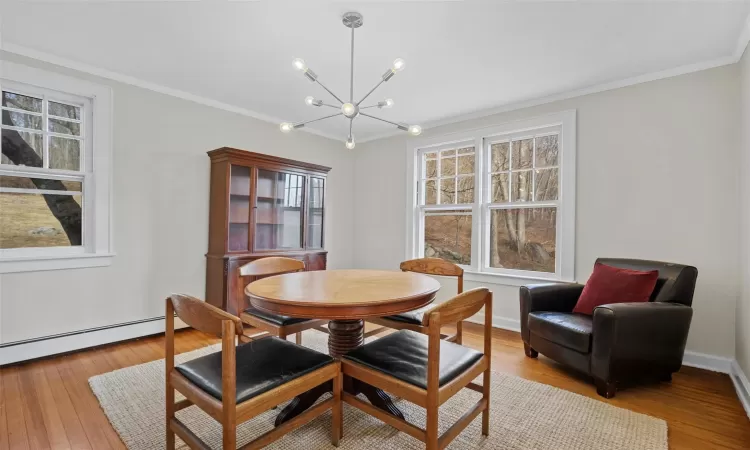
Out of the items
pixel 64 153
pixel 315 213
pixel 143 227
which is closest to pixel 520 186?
pixel 315 213

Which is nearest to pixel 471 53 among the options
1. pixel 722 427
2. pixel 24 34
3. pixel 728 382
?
pixel 722 427

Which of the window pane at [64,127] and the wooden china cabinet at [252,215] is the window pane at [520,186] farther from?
the window pane at [64,127]

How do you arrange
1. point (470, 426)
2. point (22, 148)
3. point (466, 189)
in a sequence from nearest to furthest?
point (470, 426)
point (22, 148)
point (466, 189)

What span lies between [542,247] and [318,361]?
287 centimetres

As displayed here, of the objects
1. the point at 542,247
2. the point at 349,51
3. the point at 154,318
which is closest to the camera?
the point at 349,51

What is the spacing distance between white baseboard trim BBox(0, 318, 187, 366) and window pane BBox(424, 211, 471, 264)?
313 cm

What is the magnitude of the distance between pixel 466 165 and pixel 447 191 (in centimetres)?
39

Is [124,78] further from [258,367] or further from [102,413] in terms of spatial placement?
[258,367]

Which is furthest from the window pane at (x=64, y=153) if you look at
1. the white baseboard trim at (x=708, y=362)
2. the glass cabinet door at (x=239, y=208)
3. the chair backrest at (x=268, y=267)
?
the white baseboard trim at (x=708, y=362)

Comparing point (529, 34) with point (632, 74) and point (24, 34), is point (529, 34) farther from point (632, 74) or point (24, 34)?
point (24, 34)

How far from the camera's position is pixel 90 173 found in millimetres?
2930

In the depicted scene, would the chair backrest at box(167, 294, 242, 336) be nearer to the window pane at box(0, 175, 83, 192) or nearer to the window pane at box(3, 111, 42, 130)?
the window pane at box(0, 175, 83, 192)

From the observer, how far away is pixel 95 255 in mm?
2906

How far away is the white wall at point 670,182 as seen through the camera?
2582 millimetres
